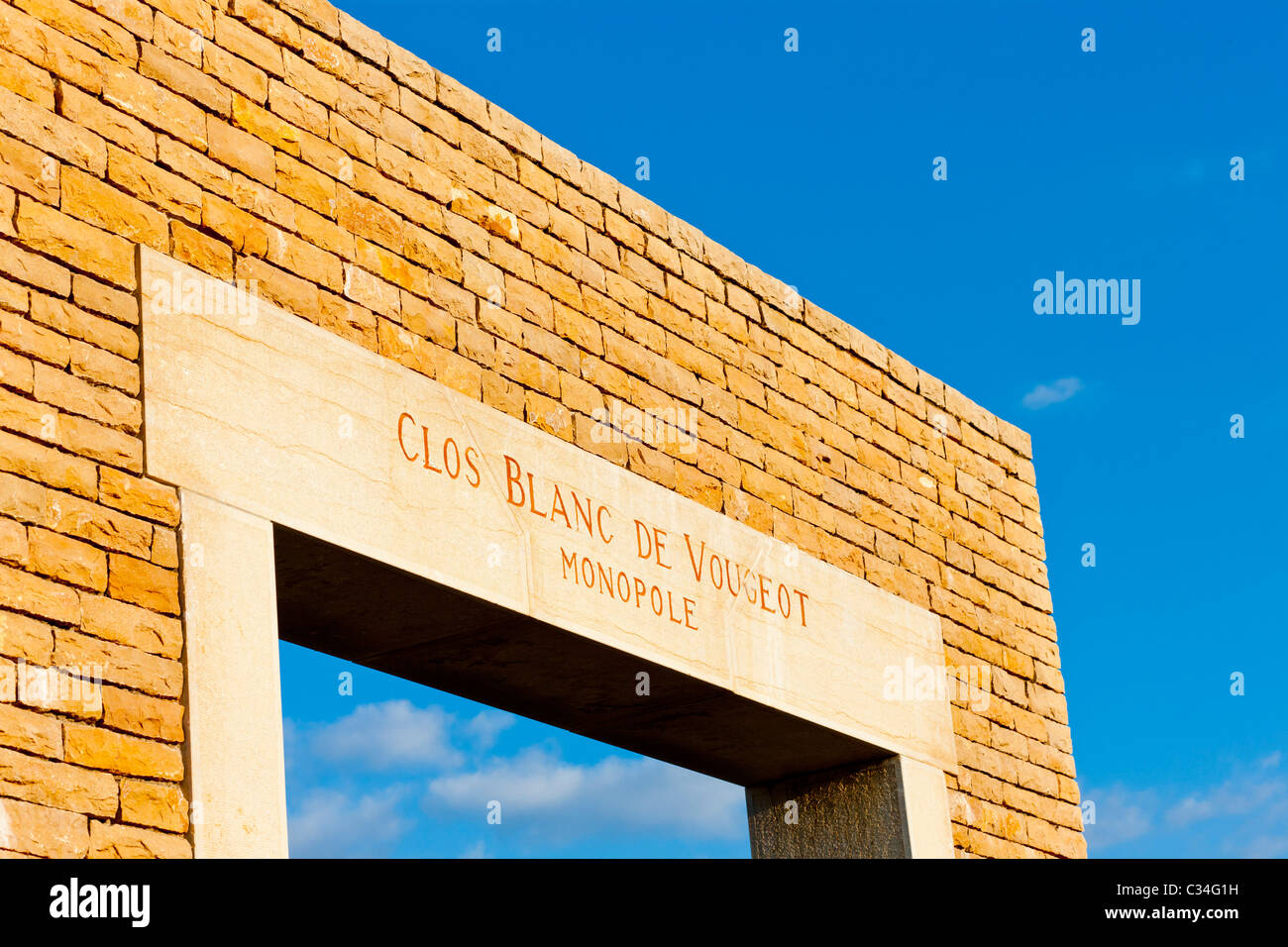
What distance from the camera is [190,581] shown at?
16.9 ft

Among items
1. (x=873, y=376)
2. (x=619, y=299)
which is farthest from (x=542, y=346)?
(x=873, y=376)

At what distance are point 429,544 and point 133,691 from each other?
130 centimetres

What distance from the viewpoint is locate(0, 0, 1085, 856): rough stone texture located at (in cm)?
496

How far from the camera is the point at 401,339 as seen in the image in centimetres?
622

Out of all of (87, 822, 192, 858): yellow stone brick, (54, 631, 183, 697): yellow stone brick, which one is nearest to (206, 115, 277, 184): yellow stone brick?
(54, 631, 183, 697): yellow stone brick

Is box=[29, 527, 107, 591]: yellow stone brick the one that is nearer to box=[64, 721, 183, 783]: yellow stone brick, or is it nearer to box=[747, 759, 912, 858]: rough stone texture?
box=[64, 721, 183, 783]: yellow stone brick

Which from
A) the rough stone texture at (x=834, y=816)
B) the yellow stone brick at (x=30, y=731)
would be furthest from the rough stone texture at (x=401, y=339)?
the rough stone texture at (x=834, y=816)

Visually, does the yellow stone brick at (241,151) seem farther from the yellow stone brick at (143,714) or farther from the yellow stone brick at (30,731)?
the yellow stone brick at (30,731)

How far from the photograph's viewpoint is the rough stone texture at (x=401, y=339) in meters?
4.96

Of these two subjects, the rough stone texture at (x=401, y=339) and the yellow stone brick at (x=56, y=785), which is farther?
the rough stone texture at (x=401, y=339)

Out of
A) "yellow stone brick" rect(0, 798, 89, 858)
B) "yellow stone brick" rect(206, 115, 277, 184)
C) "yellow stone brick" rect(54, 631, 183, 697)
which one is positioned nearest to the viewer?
"yellow stone brick" rect(0, 798, 89, 858)

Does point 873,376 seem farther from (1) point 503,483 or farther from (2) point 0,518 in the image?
(2) point 0,518
